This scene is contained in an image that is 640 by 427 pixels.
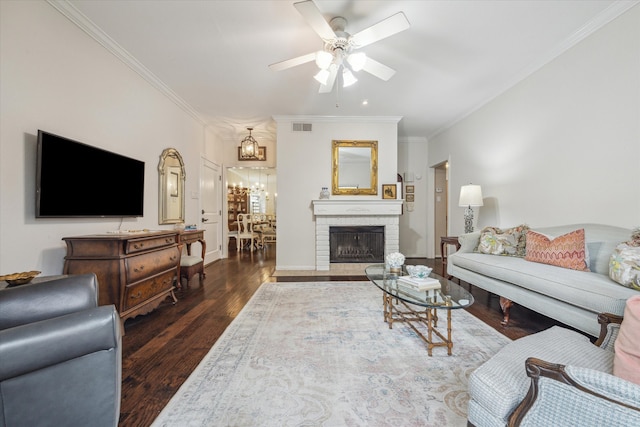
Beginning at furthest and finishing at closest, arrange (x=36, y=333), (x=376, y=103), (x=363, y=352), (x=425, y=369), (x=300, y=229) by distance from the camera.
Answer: (x=300, y=229) < (x=376, y=103) < (x=363, y=352) < (x=425, y=369) < (x=36, y=333)

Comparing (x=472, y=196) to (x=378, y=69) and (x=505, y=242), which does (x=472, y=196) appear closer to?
(x=505, y=242)

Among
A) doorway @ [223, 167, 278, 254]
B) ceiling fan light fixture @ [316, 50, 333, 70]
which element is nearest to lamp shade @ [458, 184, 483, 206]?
ceiling fan light fixture @ [316, 50, 333, 70]

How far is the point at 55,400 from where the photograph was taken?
2.91ft

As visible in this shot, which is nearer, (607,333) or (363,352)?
(607,333)

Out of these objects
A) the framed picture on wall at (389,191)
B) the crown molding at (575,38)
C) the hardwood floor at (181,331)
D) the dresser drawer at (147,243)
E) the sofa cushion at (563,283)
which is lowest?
the hardwood floor at (181,331)

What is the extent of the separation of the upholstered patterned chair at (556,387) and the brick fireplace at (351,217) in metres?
3.26

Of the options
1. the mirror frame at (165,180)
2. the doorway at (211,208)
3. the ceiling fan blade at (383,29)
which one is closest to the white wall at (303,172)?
the doorway at (211,208)

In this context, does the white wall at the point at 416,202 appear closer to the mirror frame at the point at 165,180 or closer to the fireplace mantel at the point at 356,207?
the fireplace mantel at the point at 356,207

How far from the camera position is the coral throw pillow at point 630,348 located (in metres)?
0.82

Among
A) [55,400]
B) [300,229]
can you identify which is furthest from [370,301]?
[55,400]

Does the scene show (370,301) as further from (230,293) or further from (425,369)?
(230,293)

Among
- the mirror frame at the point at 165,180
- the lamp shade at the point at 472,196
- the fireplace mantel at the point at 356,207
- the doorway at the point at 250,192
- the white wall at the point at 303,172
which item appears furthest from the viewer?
the doorway at the point at 250,192

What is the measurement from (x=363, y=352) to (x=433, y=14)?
9.17 feet

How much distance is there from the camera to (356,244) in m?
4.68
